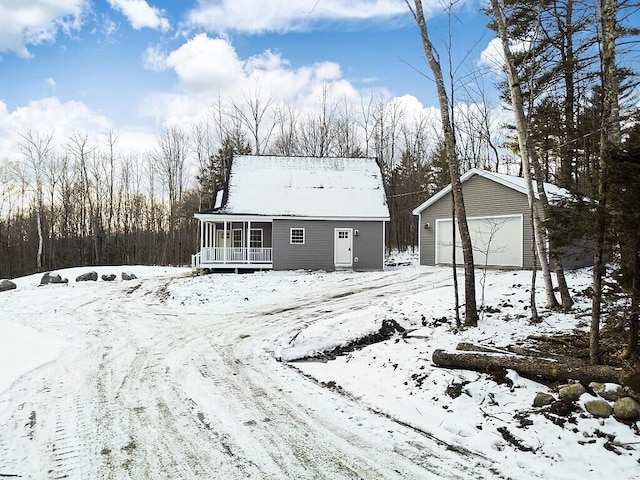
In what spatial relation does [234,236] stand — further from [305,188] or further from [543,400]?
[543,400]

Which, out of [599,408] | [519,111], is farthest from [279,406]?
[519,111]

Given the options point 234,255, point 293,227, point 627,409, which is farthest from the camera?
point 293,227

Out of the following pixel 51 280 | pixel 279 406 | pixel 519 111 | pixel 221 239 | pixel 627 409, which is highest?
pixel 519 111

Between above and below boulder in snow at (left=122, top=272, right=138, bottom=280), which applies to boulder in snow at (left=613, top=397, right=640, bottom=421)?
above

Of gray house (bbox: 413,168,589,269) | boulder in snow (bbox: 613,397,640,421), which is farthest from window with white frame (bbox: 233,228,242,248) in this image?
boulder in snow (bbox: 613,397,640,421)

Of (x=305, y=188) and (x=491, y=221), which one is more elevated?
(x=305, y=188)

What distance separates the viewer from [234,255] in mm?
18609

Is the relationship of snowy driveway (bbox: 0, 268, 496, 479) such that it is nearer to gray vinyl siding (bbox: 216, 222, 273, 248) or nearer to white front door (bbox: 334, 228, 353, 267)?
white front door (bbox: 334, 228, 353, 267)

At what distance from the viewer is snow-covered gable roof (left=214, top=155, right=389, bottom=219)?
18953 millimetres

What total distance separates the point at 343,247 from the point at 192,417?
15.0 meters

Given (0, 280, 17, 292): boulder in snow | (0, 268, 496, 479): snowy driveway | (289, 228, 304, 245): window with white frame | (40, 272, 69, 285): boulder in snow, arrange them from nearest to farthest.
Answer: (0, 268, 496, 479): snowy driveway → (0, 280, 17, 292): boulder in snow → (40, 272, 69, 285): boulder in snow → (289, 228, 304, 245): window with white frame

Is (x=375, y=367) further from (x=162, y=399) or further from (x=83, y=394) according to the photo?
(x=83, y=394)

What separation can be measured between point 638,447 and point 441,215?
15577 millimetres

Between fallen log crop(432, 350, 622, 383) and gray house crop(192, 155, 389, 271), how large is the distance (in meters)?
13.7
